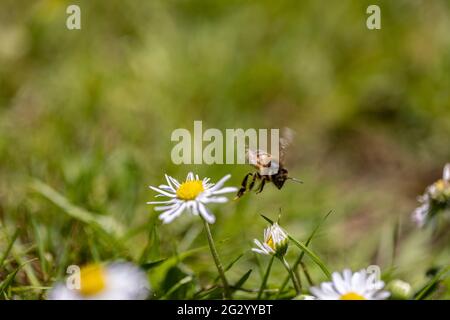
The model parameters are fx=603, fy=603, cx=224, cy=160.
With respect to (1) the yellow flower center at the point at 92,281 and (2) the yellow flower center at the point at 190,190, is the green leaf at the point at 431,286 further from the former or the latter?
(1) the yellow flower center at the point at 92,281

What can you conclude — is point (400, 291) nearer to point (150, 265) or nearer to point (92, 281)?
point (150, 265)

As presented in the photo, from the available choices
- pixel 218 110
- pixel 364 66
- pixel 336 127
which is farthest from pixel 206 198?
pixel 364 66

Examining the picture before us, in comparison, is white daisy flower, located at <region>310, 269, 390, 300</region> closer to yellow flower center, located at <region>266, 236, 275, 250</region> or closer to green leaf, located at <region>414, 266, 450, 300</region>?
yellow flower center, located at <region>266, 236, 275, 250</region>

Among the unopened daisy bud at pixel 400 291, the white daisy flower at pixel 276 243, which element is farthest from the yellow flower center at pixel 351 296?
the unopened daisy bud at pixel 400 291

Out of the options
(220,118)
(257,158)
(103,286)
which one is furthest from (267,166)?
(220,118)

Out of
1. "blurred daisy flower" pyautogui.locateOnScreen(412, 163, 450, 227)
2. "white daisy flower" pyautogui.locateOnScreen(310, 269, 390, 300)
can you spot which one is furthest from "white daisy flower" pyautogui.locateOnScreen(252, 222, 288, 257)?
"blurred daisy flower" pyautogui.locateOnScreen(412, 163, 450, 227)
